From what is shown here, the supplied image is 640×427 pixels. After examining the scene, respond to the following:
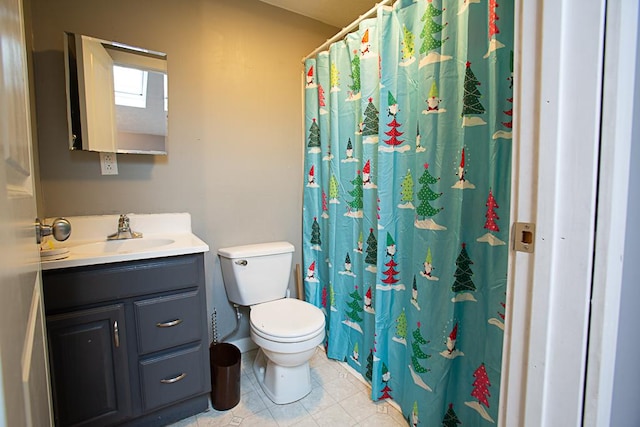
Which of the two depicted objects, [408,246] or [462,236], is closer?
[462,236]

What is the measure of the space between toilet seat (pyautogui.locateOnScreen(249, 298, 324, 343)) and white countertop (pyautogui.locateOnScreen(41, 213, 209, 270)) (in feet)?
1.63

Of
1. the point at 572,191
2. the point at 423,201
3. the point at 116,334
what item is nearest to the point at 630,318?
the point at 572,191

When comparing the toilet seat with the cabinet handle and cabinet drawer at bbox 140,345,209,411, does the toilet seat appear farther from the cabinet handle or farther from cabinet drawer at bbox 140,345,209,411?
the cabinet handle

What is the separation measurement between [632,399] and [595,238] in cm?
40

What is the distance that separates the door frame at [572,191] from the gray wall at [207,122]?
1.62 m

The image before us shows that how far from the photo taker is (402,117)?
4.51 feet

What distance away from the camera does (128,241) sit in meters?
1.49

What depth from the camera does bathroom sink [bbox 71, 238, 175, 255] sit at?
1319 mm

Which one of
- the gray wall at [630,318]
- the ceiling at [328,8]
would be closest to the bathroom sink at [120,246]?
the gray wall at [630,318]

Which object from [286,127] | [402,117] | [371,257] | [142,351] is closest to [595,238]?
[402,117]

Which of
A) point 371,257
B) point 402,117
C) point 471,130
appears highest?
point 402,117

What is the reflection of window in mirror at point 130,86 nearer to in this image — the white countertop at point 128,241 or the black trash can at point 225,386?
the white countertop at point 128,241

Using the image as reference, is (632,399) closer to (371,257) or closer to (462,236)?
(462,236)

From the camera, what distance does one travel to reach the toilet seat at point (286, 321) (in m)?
1.39
